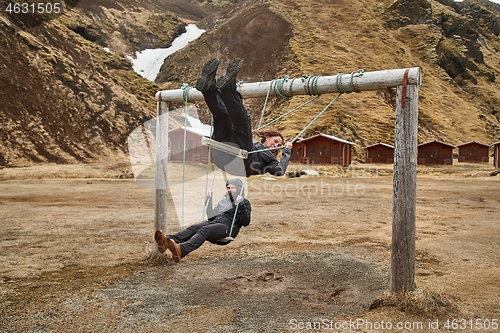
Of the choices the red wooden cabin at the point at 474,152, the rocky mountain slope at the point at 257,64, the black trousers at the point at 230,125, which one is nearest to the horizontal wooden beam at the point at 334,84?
the black trousers at the point at 230,125

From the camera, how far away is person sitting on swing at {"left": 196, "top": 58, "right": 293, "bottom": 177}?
456cm

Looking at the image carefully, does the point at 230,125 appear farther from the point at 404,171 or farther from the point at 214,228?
the point at 404,171

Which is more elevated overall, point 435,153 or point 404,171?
point 435,153

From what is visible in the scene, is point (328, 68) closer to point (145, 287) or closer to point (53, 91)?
point (53, 91)

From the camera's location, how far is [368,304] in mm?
5211

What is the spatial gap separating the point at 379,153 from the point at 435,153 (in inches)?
216

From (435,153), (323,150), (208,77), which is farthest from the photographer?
(435,153)

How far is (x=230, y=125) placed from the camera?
199 inches

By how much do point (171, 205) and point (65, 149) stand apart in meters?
25.9

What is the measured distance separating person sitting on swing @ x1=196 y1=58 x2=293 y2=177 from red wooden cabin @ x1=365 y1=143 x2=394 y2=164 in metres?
38.5

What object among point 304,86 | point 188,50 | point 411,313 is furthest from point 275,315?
point 188,50

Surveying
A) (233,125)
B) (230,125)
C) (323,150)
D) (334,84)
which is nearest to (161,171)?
(230,125)

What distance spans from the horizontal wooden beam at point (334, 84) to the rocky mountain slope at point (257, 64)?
32.1 m

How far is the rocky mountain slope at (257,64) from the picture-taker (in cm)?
3944
